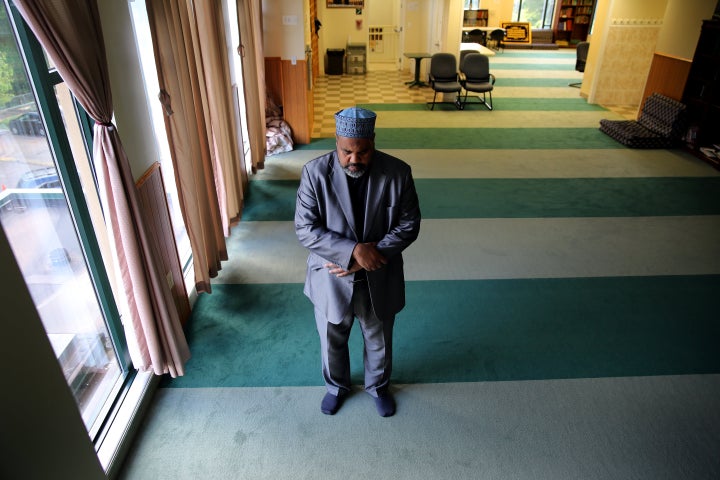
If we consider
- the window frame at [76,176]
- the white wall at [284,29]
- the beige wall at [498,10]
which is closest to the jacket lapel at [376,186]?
A: the window frame at [76,176]

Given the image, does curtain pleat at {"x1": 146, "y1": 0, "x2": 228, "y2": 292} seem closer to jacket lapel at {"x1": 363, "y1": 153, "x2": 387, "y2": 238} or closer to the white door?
jacket lapel at {"x1": 363, "y1": 153, "x2": 387, "y2": 238}

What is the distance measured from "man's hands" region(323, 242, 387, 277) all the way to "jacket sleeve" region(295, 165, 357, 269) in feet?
0.11

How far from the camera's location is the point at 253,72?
6672mm

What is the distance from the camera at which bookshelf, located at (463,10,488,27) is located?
18.9 meters

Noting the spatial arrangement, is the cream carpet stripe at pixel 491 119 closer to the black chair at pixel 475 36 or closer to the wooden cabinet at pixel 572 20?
the black chair at pixel 475 36

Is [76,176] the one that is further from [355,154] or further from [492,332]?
[492,332]

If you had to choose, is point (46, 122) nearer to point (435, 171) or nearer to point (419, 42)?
point (435, 171)

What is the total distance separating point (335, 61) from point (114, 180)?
38.6ft

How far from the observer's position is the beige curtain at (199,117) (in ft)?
10.9

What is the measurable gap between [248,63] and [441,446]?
5.24 meters

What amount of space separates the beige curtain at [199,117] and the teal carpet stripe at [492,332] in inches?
24.1

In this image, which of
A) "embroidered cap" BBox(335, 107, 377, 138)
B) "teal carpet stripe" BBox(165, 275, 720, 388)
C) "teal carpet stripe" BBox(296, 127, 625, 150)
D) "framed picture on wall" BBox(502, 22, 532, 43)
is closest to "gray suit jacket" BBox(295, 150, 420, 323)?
"embroidered cap" BBox(335, 107, 377, 138)

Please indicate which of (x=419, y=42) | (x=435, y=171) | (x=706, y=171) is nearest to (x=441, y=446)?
(x=435, y=171)

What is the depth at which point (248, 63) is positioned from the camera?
642cm
